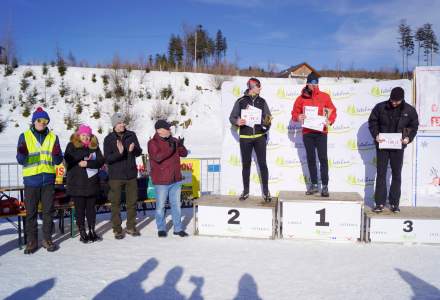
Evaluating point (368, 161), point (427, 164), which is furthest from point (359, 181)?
point (427, 164)

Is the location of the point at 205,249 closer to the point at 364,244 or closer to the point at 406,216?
the point at 364,244

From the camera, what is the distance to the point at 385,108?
5.12m

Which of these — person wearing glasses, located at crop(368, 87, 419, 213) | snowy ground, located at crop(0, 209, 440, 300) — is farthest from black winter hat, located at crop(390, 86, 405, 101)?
snowy ground, located at crop(0, 209, 440, 300)

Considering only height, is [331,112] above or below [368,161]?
above

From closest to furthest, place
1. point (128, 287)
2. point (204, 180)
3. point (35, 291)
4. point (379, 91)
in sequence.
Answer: point (35, 291)
point (128, 287)
point (379, 91)
point (204, 180)

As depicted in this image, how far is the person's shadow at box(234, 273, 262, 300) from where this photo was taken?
3.26m

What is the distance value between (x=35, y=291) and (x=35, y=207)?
4.42 feet

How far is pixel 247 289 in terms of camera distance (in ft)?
11.3

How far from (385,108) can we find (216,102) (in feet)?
56.4

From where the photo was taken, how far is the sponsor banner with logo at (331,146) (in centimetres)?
600

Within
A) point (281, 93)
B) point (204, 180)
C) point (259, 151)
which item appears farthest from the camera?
point (204, 180)

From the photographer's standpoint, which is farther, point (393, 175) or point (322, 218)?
point (393, 175)

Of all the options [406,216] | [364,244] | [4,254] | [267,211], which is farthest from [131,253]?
[406,216]

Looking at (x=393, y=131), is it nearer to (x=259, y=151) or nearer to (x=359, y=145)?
(x=359, y=145)
